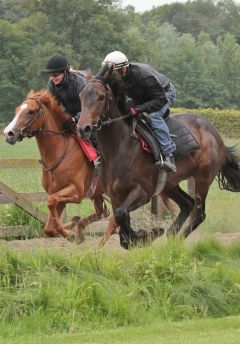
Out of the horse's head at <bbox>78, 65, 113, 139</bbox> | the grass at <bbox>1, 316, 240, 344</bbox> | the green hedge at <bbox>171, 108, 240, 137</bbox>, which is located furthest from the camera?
the green hedge at <bbox>171, 108, 240, 137</bbox>

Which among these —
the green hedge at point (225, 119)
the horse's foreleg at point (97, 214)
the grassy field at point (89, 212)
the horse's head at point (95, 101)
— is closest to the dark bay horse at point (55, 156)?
the horse's foreleg at point (97, 214)

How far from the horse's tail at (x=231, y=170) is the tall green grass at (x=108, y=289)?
3.98 m

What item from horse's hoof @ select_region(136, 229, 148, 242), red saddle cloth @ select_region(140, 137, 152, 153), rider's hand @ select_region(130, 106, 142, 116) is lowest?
horse's hoof @ select_region(136, 229, 148, 242)

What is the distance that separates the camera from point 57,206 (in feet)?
35.7

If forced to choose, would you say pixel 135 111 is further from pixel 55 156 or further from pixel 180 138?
pixel 55 156

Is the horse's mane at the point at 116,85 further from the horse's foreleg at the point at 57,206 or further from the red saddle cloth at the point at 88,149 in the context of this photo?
the horse's foreleg at the point at 57,206

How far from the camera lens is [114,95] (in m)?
9.60

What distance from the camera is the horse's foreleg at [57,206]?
1076 centimetres

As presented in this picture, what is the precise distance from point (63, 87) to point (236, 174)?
3084 mm

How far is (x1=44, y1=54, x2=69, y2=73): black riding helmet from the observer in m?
10.8

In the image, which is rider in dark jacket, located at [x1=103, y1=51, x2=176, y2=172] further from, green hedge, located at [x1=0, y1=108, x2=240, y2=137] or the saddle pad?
green hedge, located at [x1=0, y1=108, x2=240, y2=137]

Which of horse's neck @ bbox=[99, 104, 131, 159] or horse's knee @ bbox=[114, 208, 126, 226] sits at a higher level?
horse's neck @ bbox=[99, 104, 131, 159]

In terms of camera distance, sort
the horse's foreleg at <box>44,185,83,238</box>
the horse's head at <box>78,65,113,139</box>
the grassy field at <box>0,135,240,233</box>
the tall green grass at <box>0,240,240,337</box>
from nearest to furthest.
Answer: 1. the tall green grass at <box>0,240,240,337</box>
2. the horse's head at <box>78,65,113,139</box>
3. the horse's foreleg at <box>44,185,83,238</box>
4. the grassy field at <box>0,135,240,233</box>

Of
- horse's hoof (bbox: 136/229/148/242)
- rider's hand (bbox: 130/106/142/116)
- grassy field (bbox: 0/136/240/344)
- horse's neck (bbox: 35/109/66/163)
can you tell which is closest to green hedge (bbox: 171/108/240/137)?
horse's neck (bbox: 35/109/66/163)
